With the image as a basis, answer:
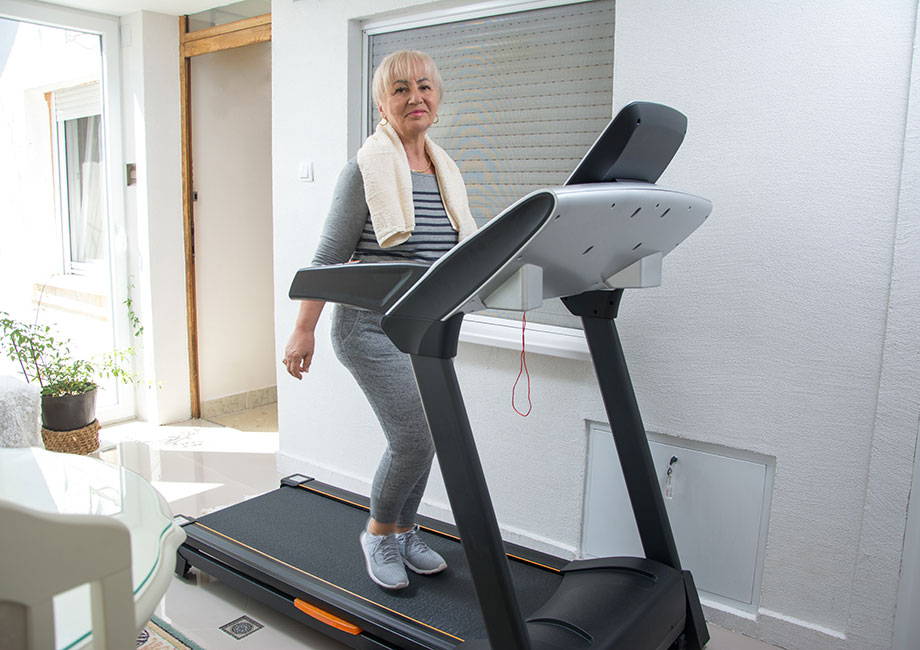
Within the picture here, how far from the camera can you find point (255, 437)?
3922 millimetres

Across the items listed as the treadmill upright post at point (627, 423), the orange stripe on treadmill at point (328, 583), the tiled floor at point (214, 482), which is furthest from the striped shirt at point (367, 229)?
the tiled floor at point (214, 482)

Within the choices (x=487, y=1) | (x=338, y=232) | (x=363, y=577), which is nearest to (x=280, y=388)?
(x=363, y=577)

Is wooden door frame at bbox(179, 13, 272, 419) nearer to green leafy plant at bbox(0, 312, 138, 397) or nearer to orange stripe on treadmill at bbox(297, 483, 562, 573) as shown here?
green leafy plant at bbox(0, 312, 138, 397)

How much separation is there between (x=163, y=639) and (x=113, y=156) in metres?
2.85

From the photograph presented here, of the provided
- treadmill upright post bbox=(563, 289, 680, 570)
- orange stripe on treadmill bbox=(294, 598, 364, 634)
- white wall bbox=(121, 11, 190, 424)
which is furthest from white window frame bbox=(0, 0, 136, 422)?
treadmill upright post bbox=(563, 289, 680, 570)

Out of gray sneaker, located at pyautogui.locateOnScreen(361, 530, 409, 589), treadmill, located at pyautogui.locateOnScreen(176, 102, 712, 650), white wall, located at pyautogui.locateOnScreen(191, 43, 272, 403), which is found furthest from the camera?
white wall, located at pyautogui.locateOnScreen(191, 43, 272, 403)

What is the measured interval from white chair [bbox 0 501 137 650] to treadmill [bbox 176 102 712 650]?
77 cm

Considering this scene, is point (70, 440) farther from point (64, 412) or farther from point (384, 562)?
point (384, 562)

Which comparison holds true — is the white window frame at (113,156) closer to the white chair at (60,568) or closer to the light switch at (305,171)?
the light switch at (305,171)

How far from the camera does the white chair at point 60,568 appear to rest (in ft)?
2.15

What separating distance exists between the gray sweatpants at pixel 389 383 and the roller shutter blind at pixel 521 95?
79cm

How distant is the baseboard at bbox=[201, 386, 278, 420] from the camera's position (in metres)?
4.26

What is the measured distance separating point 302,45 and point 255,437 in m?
2.05

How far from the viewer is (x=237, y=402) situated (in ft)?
14.4
